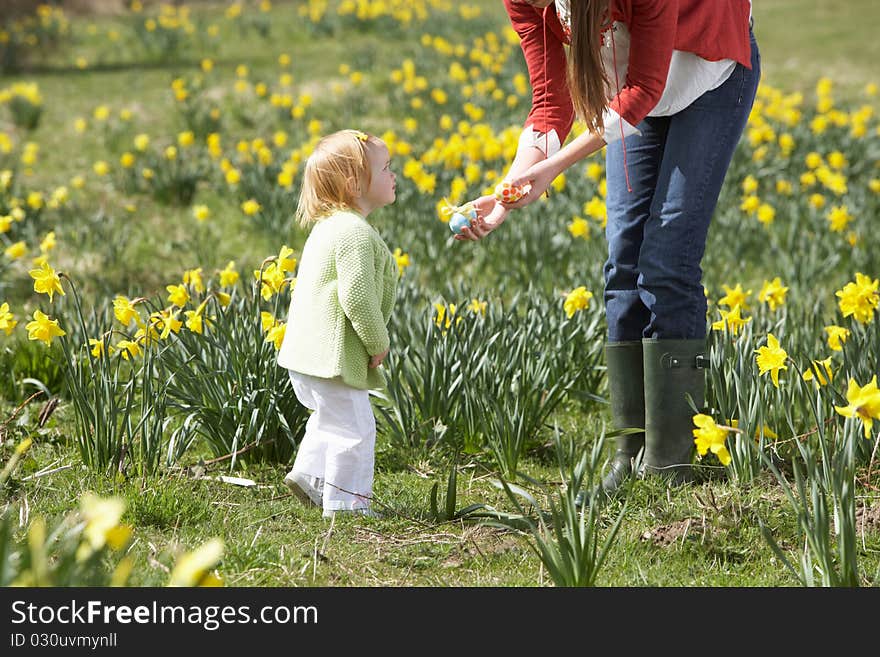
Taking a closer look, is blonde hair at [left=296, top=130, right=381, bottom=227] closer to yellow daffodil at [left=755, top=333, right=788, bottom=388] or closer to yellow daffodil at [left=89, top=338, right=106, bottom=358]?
yellow daffodil at [left=89, top=338, right=106, bottom=358]

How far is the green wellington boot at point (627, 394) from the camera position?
2.91 m

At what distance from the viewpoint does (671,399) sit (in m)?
2.77

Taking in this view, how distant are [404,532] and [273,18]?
14.4 metres

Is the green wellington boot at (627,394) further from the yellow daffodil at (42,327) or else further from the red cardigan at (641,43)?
the yellow daffodil at (42,327)

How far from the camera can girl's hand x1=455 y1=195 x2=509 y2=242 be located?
259 cm

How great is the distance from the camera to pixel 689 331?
2770mm

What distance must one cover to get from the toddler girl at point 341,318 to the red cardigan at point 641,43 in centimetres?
49

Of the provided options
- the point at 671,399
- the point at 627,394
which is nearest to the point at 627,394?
the point at 627,394

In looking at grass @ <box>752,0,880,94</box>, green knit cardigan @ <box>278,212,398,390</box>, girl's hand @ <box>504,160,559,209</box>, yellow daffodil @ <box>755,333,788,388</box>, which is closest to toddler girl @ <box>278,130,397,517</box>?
green knit cardigan @ <box>278,212,398,390</box>

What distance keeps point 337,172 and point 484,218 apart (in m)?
0.40

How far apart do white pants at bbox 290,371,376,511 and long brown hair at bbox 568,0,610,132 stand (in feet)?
3.06

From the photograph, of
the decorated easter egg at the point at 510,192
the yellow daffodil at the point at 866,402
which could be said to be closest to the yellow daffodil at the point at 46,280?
the decorated easter egg at the point at 510,192

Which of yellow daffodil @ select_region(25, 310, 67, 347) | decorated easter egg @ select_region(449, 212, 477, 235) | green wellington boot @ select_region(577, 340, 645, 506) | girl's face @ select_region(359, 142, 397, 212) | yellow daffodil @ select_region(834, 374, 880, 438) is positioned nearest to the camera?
yellow daffodil @ select_region(834, 374, 880, 438)

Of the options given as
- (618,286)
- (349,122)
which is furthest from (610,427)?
(349,122)
